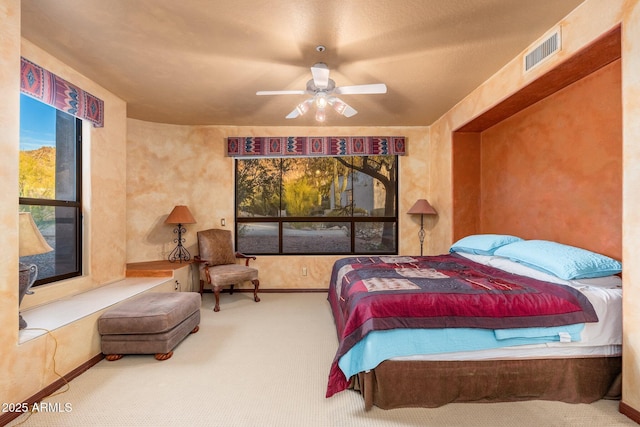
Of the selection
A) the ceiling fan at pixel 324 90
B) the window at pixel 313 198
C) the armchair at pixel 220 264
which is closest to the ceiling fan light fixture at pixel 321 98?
the ceiling fan at pixel 324 90

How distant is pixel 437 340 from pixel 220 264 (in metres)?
3.25

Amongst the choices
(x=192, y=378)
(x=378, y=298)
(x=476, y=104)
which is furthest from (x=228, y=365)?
(x=476, y=104)

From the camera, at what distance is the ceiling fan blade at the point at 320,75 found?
92.2 inches

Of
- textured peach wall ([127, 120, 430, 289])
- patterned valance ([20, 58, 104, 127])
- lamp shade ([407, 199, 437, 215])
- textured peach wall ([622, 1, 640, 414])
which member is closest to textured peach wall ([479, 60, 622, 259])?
textured peach wall ([622, 1, 640, 414])

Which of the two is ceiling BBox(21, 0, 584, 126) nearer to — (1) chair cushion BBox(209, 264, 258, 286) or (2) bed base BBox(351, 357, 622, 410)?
(1) chair cushion BBox(209, 264, 258, 286)

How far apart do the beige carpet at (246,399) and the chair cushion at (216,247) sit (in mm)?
1499

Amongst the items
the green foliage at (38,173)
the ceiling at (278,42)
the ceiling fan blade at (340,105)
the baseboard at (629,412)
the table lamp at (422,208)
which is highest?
the ceiling at (278,42)

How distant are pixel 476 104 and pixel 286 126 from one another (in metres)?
2.66

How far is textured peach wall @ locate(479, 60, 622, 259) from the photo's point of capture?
2.19 metres

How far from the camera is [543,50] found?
7.58 feet

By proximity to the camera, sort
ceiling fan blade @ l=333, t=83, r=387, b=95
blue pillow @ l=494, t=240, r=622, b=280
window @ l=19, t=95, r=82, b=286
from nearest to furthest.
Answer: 1. blue pillow @ l=494, t=240, r=622, b=280
2. ceiling fan blade @ l=333, t=83, r=387, b=95
3. window @ l=19, t=95, r=82, b=286

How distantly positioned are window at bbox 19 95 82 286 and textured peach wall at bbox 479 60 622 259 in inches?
192

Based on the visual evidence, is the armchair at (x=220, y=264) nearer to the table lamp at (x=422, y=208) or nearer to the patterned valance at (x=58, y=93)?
the patterned valance at (x=58, y=93)

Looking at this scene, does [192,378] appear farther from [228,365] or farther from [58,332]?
[58,332]
